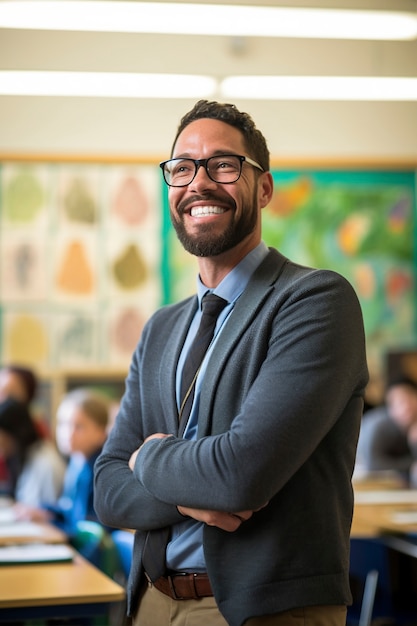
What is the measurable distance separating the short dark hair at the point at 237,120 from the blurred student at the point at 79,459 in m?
3.01

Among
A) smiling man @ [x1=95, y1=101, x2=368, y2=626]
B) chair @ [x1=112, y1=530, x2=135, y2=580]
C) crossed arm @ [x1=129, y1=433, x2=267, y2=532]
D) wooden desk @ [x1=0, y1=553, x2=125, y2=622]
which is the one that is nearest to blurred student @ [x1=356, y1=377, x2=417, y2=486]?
chair @ [x1=112, y1=530, x2=135, y2=580]

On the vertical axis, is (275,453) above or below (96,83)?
below

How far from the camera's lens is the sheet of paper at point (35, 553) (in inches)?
133

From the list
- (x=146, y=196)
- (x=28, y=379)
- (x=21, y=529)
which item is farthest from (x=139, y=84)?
(x=28, y=379)

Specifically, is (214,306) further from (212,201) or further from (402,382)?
(402,382)

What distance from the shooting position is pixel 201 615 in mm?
1889

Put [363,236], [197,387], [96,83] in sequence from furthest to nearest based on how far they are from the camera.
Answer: [363,236]
[96,83]
[197,387]

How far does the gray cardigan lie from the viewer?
1.80 meters

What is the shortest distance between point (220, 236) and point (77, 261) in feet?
18.6

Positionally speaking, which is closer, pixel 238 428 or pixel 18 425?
pixel 238 428

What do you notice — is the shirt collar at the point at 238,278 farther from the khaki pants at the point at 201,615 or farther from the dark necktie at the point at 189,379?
the khaki pants at the point at 201,615

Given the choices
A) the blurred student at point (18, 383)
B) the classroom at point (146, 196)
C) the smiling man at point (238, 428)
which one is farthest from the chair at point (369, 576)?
the blurred student at point (18, 383)

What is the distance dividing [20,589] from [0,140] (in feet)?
17.4

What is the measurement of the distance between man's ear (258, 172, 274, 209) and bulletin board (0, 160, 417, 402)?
17.6 feet
